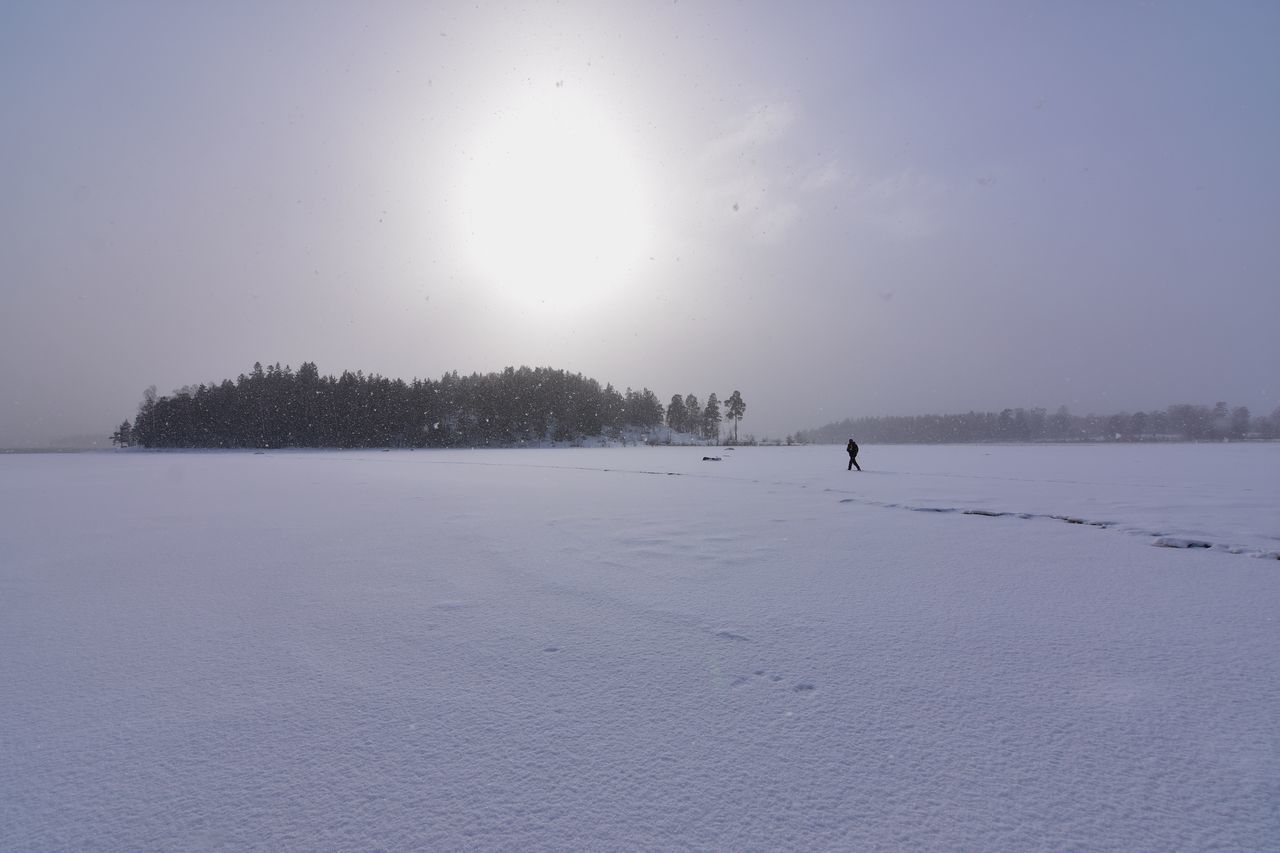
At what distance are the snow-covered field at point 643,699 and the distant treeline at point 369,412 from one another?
270 feet

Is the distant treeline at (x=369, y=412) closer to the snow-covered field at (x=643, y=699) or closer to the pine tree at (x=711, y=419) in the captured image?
the pine tree at (x=711, y=419)

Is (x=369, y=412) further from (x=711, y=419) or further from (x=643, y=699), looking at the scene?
(x=643, y=699)

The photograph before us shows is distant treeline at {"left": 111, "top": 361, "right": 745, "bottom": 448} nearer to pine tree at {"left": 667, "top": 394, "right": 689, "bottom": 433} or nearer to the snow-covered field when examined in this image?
pine tree at {"left": 667, "top": 394, "right": 689, "bottom": 433}

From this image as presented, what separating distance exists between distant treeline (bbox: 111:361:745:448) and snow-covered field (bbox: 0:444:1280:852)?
82327mm

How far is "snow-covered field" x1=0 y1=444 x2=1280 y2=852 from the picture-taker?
1771 mm

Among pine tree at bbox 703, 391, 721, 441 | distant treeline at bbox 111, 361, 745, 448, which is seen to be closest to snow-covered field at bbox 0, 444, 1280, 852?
distant treeline at bbox 111, 361, 745, 448

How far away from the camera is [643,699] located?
8.63 feet

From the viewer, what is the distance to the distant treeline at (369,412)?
8156 centimetres

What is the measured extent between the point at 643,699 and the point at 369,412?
89129mm

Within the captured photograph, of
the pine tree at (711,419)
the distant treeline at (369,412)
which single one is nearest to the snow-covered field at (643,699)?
the distant treeline at (369,412)

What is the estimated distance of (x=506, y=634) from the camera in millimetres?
3539

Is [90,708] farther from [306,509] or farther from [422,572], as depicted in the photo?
[306,509]

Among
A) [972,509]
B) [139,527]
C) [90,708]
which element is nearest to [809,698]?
[90,708]

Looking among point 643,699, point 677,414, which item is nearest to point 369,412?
point 677,414
